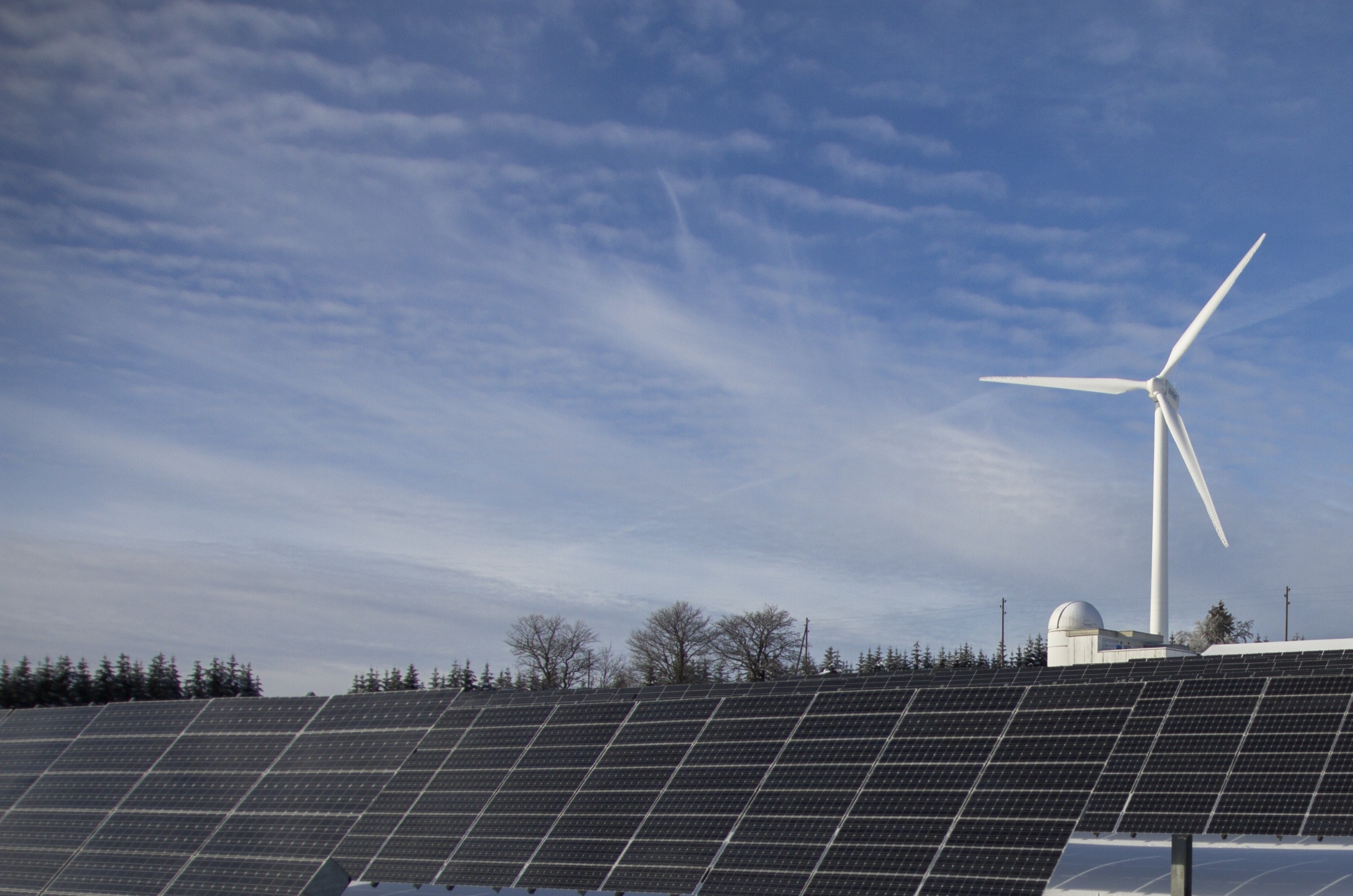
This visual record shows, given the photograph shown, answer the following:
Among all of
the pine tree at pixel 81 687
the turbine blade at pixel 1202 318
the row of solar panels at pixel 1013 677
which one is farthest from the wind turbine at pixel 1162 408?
the pine tree at pixel 81 687

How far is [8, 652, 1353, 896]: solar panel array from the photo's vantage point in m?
24.3

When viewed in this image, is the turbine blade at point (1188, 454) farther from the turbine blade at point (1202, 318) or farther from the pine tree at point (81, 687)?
the pine tree at point (81, 687)


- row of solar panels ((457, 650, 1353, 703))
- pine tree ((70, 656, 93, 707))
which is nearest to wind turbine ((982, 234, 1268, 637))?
row of solar panels ((457, 650, 1353, 703))

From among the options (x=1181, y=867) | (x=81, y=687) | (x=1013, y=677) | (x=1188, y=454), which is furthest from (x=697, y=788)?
(x=81, y=687)

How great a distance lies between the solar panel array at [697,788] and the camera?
24.3 meters

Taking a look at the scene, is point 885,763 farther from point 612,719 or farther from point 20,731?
point 20,731

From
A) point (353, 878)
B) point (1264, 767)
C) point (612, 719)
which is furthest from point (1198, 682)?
point (353, 878)

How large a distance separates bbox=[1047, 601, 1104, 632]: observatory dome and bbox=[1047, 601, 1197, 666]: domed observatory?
0.03 meters

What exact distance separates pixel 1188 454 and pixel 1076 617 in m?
13.9

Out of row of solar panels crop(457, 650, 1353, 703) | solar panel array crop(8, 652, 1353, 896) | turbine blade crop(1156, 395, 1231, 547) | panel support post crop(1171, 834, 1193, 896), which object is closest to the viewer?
solar panel array crop(8, 652, 1353, 896)

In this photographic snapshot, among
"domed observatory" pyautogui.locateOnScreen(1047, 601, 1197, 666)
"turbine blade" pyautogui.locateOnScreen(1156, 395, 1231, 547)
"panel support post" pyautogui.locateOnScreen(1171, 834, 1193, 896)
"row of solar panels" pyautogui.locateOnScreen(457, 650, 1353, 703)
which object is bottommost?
"panel support post" pyautogui.locateOnScreen(1171, 834, 1193, 896)

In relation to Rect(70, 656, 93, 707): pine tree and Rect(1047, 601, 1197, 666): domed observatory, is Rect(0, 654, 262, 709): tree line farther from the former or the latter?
Rect(1047, 601, 1197, 666): domed observatory

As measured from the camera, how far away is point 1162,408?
7806 centimetres

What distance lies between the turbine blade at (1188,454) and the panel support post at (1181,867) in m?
52.9
